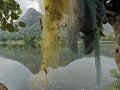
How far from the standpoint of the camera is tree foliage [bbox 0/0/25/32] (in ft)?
3.71

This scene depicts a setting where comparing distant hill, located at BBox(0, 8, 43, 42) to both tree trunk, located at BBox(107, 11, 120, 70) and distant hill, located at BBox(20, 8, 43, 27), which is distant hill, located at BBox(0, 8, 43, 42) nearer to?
distant hill, located at BBox(20, 8, 43, 27)

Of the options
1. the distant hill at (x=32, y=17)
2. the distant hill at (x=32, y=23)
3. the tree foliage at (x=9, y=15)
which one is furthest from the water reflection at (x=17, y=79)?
the tree foliage at (x=9, y=15)

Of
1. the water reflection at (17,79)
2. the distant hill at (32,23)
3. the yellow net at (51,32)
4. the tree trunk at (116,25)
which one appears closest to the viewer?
the yellow net at (51,32)

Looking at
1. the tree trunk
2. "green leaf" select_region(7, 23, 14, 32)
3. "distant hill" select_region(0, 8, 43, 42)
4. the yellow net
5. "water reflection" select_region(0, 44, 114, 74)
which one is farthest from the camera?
"water reflection" select_region(0, 44, 114, 74)

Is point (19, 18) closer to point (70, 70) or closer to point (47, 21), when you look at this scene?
point (47, 21)

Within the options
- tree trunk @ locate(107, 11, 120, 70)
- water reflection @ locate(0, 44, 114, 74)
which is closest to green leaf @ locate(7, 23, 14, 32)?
water reflection @ locate(0, 44, 114, 74)

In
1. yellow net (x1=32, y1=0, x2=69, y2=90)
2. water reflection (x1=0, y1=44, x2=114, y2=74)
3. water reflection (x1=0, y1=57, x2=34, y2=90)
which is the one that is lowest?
water reflection (x1=0, y1=57, x2=34, y2=90)

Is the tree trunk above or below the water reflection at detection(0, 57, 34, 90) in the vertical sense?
above

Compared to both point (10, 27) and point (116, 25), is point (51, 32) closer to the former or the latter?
point (10, 27)

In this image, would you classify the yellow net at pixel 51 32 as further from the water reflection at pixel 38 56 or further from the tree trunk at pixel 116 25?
the tree trunk at pixel 116 25

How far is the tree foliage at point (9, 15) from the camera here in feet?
3.71

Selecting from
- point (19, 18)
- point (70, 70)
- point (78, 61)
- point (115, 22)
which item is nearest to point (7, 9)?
point (19, 18)

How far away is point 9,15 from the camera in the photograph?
3.82 ft

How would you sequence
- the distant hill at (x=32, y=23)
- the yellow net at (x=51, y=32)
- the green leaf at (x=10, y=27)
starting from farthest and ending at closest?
the green leaf at (x=10, y=27)
the distant hill at (x=32, y=23)
the yellow net at (x=51, y=32)
